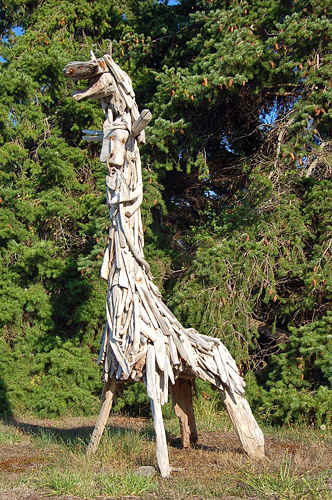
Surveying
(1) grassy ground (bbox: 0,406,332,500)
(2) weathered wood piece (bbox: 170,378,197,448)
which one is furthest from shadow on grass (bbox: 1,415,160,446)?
(2) weathered wood piece (bbox: 170,378,197,448)

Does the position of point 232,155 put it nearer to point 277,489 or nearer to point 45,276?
point 45,276

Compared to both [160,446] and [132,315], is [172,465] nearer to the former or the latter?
[160,446]

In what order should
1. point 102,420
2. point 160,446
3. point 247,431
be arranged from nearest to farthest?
point 160,446 → point 102,420 → point 247,431

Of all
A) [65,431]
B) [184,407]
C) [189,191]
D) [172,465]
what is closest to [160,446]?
[172,465]

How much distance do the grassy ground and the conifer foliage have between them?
4.97 feet

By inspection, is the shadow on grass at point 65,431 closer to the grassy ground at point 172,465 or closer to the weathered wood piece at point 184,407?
the grassy ground at point 172,465

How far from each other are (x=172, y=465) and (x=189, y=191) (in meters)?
7.07

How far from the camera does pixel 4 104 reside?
377 inches

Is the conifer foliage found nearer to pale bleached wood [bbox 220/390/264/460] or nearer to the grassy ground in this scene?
the grassy ground

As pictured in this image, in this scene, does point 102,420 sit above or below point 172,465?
above

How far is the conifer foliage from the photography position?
796cm

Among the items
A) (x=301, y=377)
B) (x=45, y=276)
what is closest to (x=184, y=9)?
(x=45, y=276)

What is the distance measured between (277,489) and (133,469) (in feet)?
4.17

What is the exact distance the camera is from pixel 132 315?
183 inches
